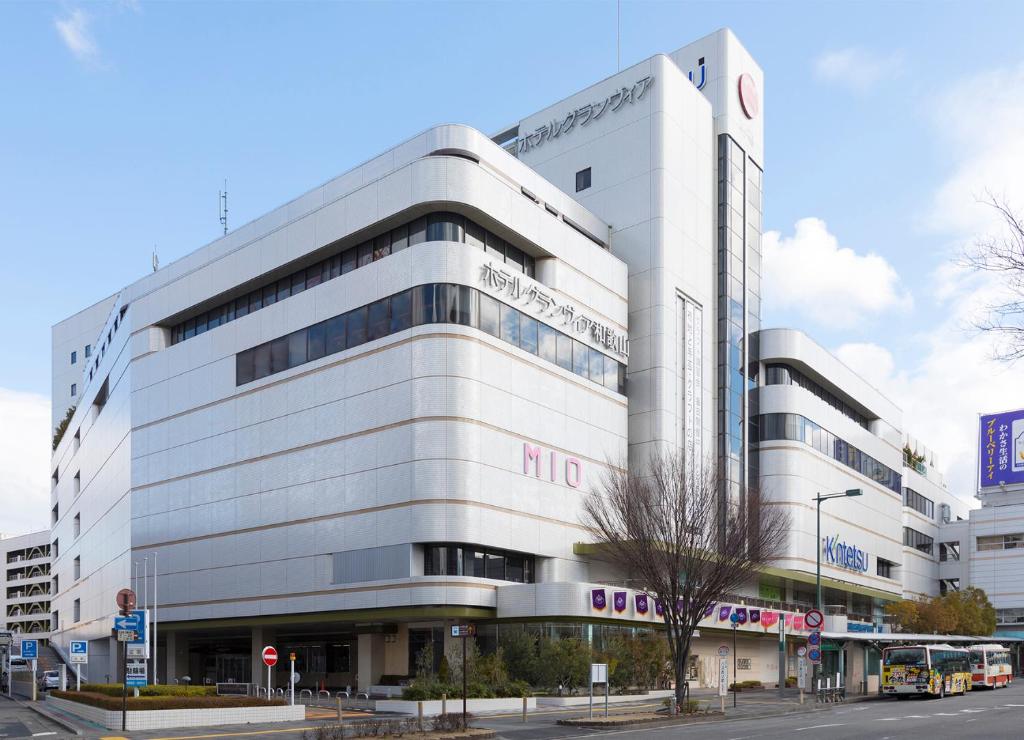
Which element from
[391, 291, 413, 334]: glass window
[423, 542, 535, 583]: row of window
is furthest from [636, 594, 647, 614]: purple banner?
[391, 291, 413, 334]: glass window

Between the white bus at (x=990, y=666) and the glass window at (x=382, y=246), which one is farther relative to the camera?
the white bus at (x=990, y=666)

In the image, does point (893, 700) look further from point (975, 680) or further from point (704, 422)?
point (704, 422)

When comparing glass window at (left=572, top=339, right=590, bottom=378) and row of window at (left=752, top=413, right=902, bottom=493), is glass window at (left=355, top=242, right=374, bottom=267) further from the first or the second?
row of window at (left=752, top=413, right=902, bottom=493)

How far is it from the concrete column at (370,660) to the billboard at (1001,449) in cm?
8662

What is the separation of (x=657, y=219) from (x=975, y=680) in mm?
33630

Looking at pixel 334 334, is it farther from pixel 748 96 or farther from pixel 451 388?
pixel 748 96

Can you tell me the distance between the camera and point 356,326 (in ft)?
184

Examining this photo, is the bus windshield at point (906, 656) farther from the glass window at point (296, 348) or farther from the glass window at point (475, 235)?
the glass window at point (296, 348)

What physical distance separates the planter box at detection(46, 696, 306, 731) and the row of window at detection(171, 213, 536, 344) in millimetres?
25298

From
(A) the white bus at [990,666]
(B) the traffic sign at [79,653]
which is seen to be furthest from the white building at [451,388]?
(A) the white bus at [990,666]

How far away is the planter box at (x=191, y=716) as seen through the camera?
33.4 meters

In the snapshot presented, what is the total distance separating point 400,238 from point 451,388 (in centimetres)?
952

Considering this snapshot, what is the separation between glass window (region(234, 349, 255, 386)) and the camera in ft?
204

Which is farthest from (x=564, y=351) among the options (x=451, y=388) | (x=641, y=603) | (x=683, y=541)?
(x=683, y=541)
